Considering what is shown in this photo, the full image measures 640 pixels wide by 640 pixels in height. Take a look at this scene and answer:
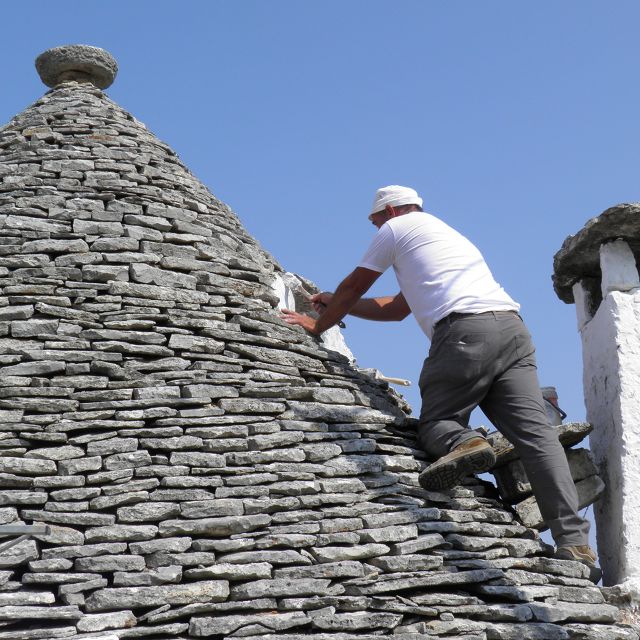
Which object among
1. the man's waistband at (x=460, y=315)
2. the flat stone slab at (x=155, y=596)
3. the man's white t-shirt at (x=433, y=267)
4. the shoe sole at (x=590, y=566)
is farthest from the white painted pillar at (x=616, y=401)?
the flat stone slab at (x=155, y=596)

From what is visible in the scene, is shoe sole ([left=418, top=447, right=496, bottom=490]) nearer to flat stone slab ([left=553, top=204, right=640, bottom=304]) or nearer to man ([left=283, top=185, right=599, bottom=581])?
man ([left=283, top=185, right=599, bottom=581])

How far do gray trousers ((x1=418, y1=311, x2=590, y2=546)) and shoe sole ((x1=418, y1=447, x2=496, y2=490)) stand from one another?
212 millimetres

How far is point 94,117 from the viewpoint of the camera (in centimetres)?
814

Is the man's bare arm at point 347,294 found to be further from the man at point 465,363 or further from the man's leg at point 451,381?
the man's leg at point 451,381

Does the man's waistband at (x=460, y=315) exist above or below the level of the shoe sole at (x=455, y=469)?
above

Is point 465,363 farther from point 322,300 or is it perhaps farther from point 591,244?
point 591,244

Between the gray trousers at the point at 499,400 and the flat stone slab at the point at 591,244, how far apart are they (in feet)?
4.81

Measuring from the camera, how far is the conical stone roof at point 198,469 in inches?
209

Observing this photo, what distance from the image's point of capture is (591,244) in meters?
7.92

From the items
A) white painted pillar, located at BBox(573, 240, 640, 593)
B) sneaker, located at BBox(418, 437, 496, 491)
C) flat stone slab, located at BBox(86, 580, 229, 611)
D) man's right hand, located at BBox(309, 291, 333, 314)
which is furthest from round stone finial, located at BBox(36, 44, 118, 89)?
flat stone slab, located at BBox(86, 580, 229, 611)

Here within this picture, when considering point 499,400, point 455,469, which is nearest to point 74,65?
point 499,400

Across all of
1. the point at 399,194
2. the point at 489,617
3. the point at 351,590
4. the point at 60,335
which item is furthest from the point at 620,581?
the point at 60,335

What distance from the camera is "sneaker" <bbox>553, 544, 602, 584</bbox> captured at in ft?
20.4

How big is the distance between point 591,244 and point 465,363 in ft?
6.60
